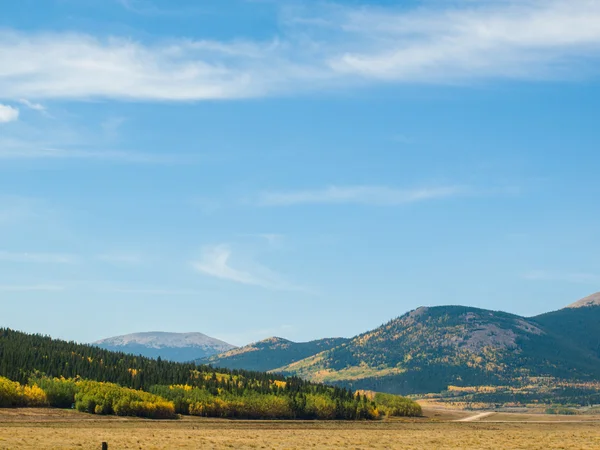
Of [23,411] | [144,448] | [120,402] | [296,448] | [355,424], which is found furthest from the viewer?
[355,424]

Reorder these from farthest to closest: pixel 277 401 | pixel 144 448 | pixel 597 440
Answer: pixel 277 401 < pixel 597 440 < pixel 144 448

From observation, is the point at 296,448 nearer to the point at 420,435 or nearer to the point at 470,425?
the point at 420,435

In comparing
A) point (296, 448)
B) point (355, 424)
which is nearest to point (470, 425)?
point (355, 424)

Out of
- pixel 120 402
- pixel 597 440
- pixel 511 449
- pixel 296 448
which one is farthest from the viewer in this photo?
pixel 120 402

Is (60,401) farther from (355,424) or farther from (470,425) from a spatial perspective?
(470,425)

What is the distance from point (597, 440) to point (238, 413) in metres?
88.3

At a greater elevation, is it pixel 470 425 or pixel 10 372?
pixel 10 372

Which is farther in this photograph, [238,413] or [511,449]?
[238,413]

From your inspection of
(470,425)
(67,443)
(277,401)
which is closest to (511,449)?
(67,443)

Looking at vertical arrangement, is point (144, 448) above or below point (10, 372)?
below

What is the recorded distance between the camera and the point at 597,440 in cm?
14088

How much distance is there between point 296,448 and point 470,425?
333ft

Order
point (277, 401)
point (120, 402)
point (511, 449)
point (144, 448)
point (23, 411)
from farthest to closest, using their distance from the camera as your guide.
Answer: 1. point (277, 401)
2. point (120, 402)
3. point (23, 411)
4. point (511, 449)
5. point (144, 448)

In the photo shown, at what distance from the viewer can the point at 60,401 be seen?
566ft
